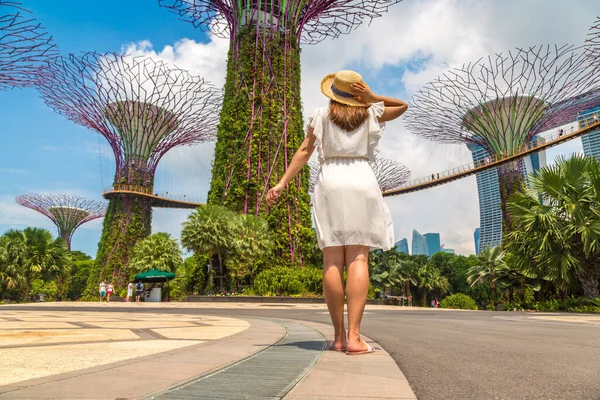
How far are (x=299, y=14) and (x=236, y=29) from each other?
494 centimetres

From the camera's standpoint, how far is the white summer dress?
9.93 feet

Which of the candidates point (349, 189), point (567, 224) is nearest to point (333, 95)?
point (349, 189)

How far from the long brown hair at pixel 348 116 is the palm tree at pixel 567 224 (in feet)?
42.4

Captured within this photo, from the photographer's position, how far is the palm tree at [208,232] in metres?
24.2

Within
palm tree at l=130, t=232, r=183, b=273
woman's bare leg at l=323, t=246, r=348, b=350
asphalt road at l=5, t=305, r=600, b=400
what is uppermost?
palm tree at l=130, t=232, r=183, b=273

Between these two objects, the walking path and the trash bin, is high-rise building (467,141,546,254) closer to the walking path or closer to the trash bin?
the trash bin

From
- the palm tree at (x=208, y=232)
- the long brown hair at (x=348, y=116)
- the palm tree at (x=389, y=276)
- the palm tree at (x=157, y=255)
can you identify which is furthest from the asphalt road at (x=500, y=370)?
the palm tree at (x=389, y=276)

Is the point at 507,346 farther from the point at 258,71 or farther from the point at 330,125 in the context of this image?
the point at 258,71

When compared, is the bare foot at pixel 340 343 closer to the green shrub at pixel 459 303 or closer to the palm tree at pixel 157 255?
the palm tree at pixel 157 255

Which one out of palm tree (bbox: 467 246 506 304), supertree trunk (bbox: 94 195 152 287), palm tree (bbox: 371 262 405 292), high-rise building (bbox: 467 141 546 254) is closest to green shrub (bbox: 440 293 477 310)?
palm tree (bbox: 467 246 506 304)

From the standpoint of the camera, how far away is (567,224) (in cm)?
1429

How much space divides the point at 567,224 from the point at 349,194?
1385 centimetres

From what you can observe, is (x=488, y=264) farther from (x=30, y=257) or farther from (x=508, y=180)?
(x=30, y=257)

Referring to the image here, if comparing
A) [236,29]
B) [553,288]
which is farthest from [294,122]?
[553,288]
